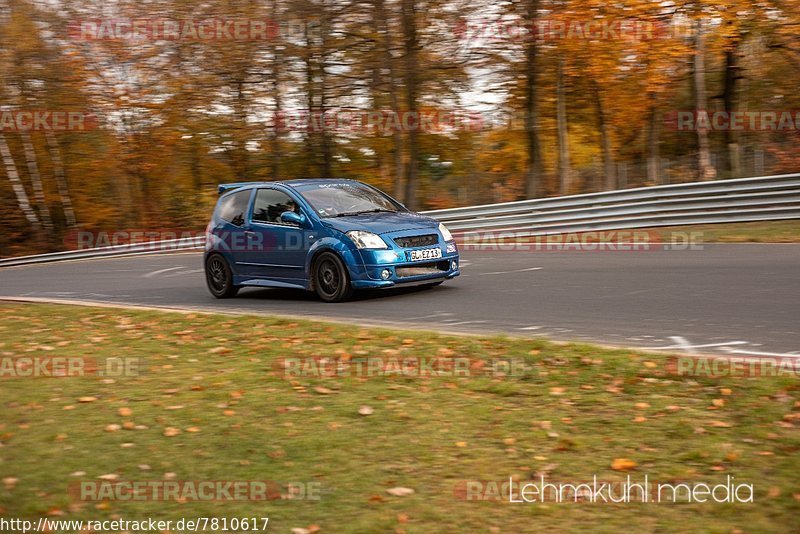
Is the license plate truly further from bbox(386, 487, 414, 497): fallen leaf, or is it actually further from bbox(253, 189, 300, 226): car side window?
bbox(386, 487, 414, 497): fallen leaf

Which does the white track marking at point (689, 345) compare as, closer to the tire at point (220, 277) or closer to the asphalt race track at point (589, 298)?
the asphalt race track at point (589, 298)

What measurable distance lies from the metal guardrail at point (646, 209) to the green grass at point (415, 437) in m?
12.1

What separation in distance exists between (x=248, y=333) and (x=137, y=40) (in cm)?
2727

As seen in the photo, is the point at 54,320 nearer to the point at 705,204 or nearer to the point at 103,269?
the point at 103,269

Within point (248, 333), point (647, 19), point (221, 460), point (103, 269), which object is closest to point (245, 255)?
point (248, 333)

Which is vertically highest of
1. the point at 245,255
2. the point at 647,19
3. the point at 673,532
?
the point at 647,19

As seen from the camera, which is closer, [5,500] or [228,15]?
[5,500]

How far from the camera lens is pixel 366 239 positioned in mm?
12086

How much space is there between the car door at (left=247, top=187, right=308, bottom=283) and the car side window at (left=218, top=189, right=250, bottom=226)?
247 millimetres

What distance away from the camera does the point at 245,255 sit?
1377cm

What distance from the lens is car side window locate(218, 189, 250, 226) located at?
13930 millimetres

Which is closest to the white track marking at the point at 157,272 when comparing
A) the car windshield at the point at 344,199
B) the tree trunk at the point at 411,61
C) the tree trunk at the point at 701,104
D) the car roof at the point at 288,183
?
the car roof at the point at 288,183

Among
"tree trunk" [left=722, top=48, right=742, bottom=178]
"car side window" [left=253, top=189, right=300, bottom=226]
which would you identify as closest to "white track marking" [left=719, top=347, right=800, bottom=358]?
"car side window" [left=253, top=189, right=300, bottom=226]

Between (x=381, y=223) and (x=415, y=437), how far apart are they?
685 cm
